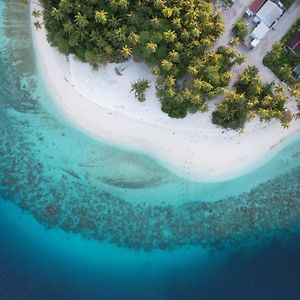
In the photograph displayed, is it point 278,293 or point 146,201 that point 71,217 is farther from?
point 278,293

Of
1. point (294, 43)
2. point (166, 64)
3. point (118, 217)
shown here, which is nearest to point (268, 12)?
point (294, 43)

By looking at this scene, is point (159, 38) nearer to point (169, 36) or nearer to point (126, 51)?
point (169, 36)

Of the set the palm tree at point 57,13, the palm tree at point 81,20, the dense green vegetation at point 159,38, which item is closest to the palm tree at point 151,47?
the dense green vegetation at point 159,38

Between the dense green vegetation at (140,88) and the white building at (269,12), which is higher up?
the white building at (269,12)

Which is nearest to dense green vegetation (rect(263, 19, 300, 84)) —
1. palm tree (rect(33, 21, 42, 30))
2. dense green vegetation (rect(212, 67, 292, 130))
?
dense green vegetation (rect(212, 67, 292, 130))

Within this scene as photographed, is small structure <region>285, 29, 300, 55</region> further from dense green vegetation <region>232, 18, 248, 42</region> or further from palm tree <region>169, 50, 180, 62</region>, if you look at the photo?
palm tree <region>169, 50, 180, 62</region>

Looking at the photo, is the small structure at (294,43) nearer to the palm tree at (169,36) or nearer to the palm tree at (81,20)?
the palm tree at (169,36)

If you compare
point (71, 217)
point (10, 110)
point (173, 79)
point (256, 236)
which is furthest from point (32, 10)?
point (256, 236)
